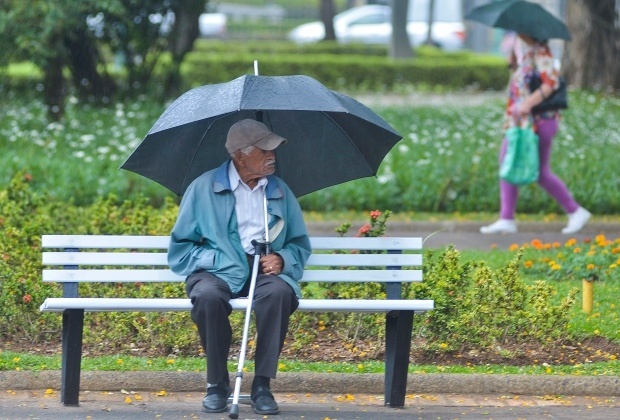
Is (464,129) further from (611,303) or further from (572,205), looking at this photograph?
(611,303)

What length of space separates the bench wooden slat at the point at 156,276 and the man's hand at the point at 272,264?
29 cm

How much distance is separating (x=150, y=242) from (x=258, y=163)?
0.69 m

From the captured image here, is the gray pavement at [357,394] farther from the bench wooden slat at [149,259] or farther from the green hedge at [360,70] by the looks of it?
the green hedge at [360,70]

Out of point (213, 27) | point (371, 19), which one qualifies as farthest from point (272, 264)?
point (213, 27)

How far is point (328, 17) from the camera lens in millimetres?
35156

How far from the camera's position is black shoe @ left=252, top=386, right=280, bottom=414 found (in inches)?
222

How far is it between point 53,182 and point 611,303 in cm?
558

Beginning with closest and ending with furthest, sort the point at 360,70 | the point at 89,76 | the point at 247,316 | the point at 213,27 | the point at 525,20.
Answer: the point at 247,316, the point at 525,20, the point at 89,76, the point at 360,70, the point at 213,27

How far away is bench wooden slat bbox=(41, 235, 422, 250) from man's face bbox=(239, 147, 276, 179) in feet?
1.72

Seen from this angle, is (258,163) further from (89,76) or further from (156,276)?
(89,76)

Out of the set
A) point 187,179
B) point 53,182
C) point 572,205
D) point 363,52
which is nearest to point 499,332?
point 187,179

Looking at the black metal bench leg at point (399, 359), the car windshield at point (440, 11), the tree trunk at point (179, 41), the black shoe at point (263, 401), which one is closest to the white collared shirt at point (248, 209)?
the black shoe at point (263, 401)

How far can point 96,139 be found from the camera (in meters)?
13.2

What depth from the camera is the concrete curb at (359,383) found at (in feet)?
20.1
